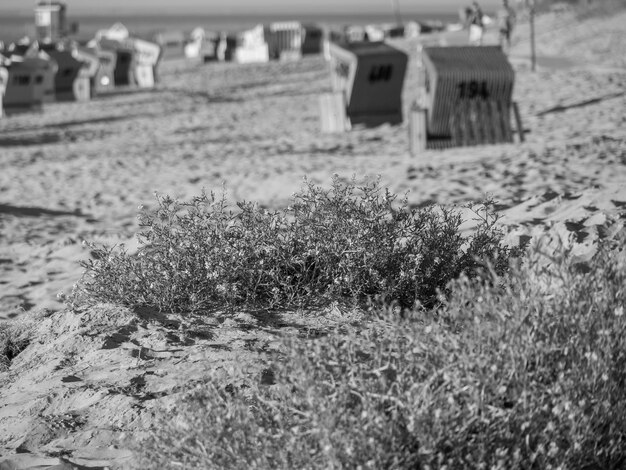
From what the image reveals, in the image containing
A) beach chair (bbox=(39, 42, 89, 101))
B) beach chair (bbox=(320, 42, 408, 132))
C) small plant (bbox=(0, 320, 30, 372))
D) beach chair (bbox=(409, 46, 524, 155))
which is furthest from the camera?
beach chair (bbox=(39, 42, 89, 101))

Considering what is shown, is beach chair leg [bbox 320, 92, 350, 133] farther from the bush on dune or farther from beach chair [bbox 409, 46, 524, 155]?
the bush on dune

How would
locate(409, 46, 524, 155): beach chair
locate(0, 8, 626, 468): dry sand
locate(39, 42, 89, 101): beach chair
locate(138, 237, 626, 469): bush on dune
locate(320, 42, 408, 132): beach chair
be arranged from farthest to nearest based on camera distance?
locate(39, 42, 89, 101): beach chair < locate(320, 42, 408, 132): beach chair < locate(409, 46, 524, 155): beach chair < locate(0, 8, 626, 468): dry sand < locate(138, 237, 626, 469): bush on dune

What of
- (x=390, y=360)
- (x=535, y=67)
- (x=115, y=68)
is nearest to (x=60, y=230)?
(x=390, y=360)

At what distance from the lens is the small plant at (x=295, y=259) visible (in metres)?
4.18

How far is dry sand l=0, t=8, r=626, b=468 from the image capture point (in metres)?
3.54

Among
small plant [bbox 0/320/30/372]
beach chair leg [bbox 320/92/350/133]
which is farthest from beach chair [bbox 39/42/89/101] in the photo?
small plant [bbox 0/320/30/372]

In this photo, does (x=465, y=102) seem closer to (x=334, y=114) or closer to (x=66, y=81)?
(x=334, y=114)

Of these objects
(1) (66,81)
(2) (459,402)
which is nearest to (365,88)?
(2) (459,402)

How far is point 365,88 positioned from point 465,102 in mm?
3853

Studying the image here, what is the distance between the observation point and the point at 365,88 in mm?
14203

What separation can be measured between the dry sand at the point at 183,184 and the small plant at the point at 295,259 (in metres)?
0.14

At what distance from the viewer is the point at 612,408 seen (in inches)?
102

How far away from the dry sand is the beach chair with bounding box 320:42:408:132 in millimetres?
537

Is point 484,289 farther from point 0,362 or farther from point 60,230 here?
point 60,230
